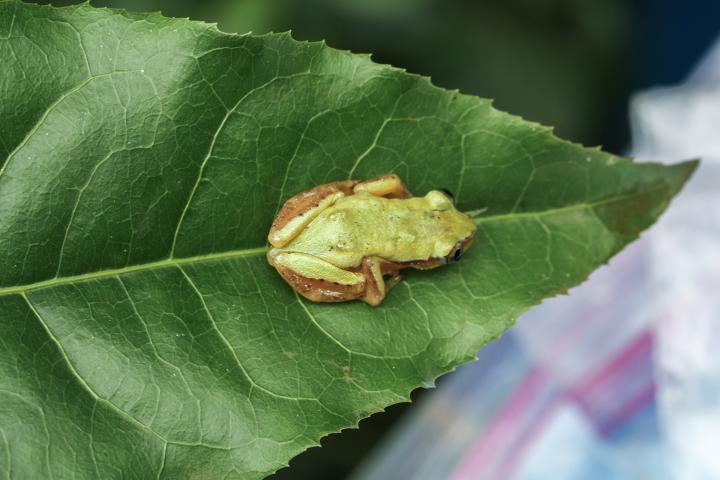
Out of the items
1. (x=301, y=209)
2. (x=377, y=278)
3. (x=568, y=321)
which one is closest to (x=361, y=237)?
(x=377, y=278)

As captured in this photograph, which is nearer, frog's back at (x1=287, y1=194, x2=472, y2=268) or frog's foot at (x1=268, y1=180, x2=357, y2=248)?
frog's foot at (x1=268, y1=180, x2=357, y2=248)

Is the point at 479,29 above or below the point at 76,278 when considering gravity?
above

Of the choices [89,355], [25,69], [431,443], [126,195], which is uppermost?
[25,69]

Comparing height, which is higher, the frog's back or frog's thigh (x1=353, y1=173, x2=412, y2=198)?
frog's thigh (x1=353, y1=173, x2=412, y2=198)

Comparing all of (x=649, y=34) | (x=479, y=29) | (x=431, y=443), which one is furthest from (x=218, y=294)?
(x=649, y=34)

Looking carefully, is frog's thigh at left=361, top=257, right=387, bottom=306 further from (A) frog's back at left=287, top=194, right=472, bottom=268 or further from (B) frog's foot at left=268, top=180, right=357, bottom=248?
(B) frog's foot at left=268, top=180, right=357, bottom=248

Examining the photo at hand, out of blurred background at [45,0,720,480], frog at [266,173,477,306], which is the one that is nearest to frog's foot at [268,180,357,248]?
frog at [266,173,477,306]

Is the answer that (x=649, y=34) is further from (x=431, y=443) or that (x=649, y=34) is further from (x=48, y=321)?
(x=48, y=321)

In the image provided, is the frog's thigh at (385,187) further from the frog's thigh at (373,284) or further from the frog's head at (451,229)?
the frog's thigh at (373,284)
